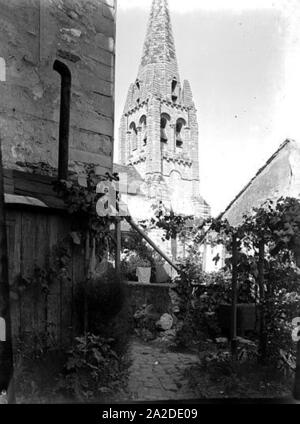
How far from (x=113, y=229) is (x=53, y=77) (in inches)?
48.4

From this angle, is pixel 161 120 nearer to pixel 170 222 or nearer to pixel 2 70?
pixel 170 222

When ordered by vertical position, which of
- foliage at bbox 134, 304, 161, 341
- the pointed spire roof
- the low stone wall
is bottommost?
foliage at bbox 134, 304, 161, 341

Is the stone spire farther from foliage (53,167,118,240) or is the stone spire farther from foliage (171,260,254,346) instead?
foliage (171,260,254,346)

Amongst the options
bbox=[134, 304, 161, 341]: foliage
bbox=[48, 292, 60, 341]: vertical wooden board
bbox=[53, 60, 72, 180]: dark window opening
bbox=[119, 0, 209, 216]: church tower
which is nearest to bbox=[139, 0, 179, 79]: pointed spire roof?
bbox=[119, 0, 209, 216]: church tower

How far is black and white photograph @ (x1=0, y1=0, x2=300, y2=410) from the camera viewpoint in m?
2.16

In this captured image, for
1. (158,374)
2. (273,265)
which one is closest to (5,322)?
(158,374)

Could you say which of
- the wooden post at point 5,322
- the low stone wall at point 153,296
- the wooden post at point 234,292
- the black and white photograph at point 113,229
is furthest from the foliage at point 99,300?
the low stone wall at point 153,296

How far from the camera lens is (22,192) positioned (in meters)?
2.31

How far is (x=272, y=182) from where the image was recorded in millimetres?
4965

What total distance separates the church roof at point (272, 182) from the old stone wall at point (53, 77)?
1728mm

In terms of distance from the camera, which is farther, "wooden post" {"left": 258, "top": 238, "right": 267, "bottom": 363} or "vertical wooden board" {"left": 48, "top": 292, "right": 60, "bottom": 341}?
"wooden post" {"left": 258, "top": 238, "right": 267, "bottom": 363}
